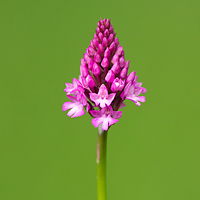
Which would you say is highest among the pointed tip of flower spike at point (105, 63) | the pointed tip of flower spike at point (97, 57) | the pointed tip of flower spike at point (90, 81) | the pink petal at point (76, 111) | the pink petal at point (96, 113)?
the pointed tip of flower spike at point (97, 57)

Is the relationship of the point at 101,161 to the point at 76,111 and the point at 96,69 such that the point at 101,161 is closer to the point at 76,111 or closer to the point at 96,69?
the point at 76,111

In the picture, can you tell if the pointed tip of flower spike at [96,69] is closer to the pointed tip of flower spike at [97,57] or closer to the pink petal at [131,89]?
the pointed tip of flower spike at [97,57]

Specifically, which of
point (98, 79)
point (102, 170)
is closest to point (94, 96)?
point (98, 79)

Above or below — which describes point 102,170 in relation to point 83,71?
below

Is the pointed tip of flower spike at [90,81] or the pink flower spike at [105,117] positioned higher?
the pointed tip of flower spike at [90,81]

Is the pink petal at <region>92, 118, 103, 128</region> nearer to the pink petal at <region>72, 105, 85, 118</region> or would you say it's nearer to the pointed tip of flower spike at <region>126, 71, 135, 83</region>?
the pink petal at <region>72, 105, 85, 118</region>

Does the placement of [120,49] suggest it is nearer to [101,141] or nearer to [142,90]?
[142,90]

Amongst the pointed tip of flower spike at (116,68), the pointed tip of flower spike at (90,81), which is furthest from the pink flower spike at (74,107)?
the pointed tip of flower spike at (116,68)
